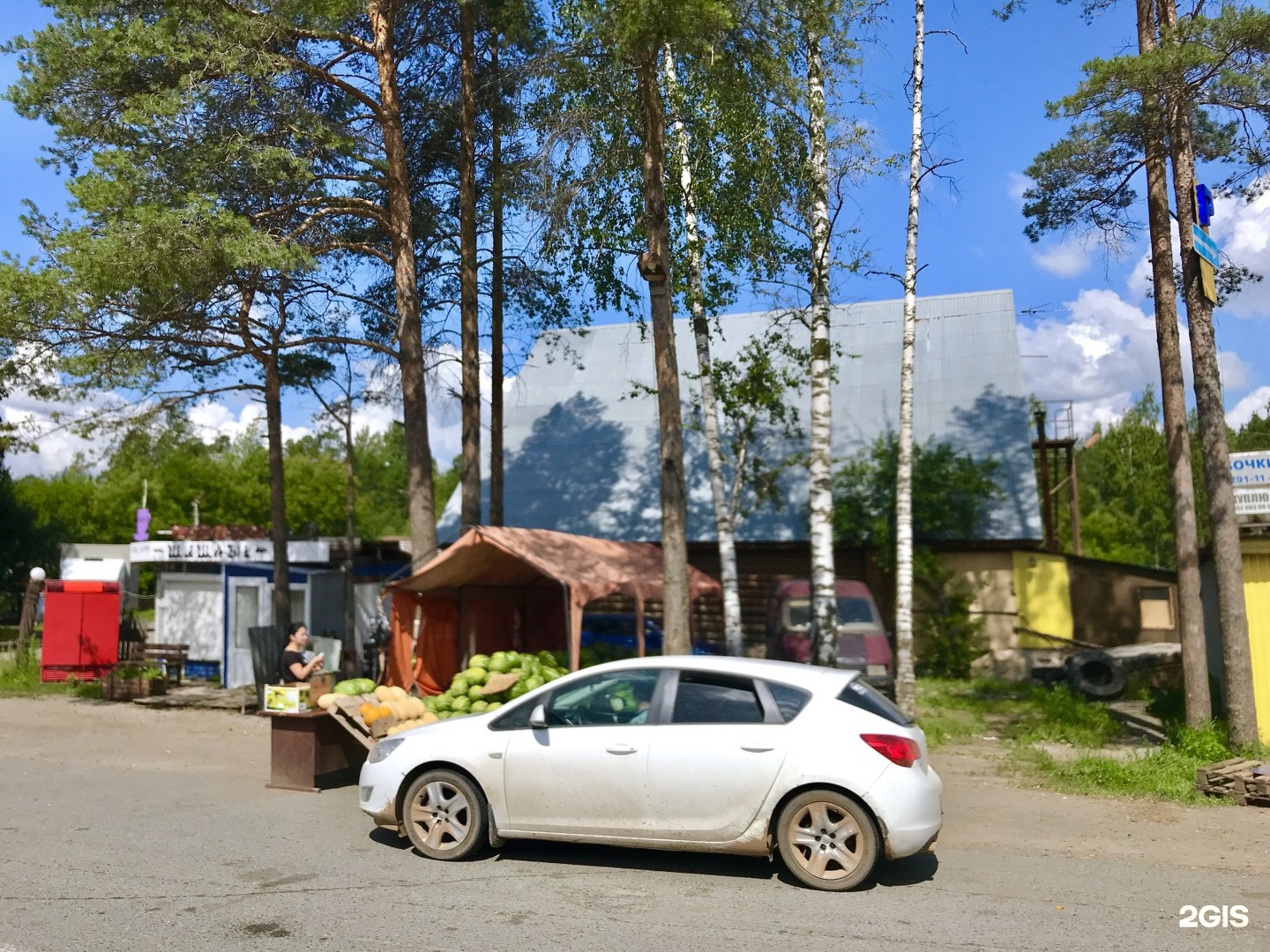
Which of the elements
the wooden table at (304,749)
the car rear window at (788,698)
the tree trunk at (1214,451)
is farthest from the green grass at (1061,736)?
the wooden table at (304,749)

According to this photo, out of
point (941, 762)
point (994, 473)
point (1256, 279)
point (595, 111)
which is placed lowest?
point (941, 762)

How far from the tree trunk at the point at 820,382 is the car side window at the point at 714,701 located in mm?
5794

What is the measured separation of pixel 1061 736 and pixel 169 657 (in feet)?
52.8

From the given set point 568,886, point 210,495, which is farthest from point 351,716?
point 210,495

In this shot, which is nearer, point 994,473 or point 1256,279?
point 1256,279

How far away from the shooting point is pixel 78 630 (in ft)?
70.1

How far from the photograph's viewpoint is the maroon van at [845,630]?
1734cm

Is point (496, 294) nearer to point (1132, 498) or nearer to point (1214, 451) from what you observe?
point (1214, 451)

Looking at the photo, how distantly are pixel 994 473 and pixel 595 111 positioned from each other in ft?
38.8

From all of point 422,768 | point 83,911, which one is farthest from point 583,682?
point 83,911

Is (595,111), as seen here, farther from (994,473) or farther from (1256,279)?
(994,473)

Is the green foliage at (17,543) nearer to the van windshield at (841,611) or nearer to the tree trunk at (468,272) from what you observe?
the tree trunk at (468,272)

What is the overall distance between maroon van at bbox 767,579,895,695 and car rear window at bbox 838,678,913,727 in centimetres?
957

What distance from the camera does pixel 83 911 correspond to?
636 centimetres
